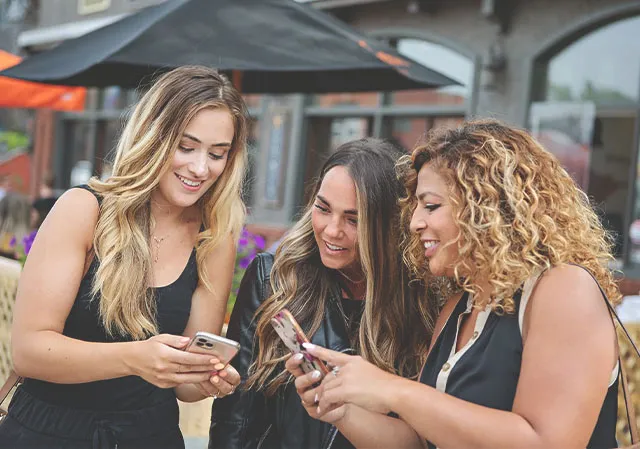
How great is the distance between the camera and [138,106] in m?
2.43

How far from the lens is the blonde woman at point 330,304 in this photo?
2334 mm

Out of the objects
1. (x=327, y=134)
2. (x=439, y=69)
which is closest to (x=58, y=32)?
(x=327, y=134)

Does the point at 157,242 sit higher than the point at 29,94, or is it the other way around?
the point at 29,94

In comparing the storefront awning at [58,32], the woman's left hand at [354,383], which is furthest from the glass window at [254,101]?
the woman's left hand at [354,383]

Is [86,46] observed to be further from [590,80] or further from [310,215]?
[590,80]

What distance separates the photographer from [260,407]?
7.82 ft

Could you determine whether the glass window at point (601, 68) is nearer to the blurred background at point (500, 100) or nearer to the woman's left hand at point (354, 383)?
the blurred background at point (500, 100)

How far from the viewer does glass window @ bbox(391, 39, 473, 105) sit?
923 cm

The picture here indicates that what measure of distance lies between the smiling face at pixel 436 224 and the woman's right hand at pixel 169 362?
0.62m

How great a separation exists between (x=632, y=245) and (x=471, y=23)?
10.3 ft

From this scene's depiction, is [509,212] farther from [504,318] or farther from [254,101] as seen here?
[254,101]

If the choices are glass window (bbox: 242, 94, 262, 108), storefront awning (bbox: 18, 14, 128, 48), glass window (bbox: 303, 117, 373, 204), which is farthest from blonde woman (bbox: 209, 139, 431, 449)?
storefront awning (bbox: 18, 14, 128, 48)

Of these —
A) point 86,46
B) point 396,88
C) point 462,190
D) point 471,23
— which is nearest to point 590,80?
point 471,23

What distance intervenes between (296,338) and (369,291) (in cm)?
58
